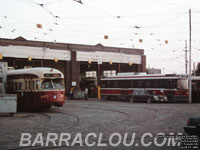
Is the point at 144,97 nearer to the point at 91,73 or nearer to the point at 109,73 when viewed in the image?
the point at 109,73

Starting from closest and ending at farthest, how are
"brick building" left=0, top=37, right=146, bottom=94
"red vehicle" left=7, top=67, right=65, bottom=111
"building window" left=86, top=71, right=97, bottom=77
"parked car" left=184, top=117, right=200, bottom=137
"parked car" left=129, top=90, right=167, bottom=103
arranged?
1. "parked car" left=184, top=117, right=200, bottom=137
2. "red vehicle" left=7, top=67, right=65, bottom=111
3. "parked car" left=129, top=90, right=167, bottom=103
4. "brick building" left=0, top=37, right=146, bottom=94
5. "building window" left=86, top=71, right=97, bottom=77

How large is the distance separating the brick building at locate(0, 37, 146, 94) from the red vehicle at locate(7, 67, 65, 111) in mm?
19056

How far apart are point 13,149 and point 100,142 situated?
2675mm

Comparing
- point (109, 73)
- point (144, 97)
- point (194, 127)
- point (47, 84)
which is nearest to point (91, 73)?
point (109, 73)

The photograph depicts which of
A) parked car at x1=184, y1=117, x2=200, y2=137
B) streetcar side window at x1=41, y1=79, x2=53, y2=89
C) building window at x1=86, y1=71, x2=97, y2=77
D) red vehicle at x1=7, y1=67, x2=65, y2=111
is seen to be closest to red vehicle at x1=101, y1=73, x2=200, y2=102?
red vehicle at x1=7, y1=67, x2=65, y2=111

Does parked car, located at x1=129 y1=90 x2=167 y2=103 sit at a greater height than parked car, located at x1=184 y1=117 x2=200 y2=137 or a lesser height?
lesser

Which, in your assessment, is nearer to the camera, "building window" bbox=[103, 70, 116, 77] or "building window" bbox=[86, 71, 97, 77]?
"building window" bbox=[103, 70, 116, 77]

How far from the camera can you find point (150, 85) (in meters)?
34.8

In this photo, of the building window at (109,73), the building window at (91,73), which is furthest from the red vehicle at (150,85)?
the building window at (91,73)

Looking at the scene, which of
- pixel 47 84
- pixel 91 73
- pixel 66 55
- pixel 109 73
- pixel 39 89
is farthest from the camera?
pixel 91 73

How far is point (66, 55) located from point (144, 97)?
2012 cm

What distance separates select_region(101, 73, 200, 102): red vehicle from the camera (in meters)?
32.9

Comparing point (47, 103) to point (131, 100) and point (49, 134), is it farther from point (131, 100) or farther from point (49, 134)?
point (131, 100)

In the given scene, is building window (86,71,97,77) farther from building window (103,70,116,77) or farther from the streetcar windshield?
the streetcar windshield
